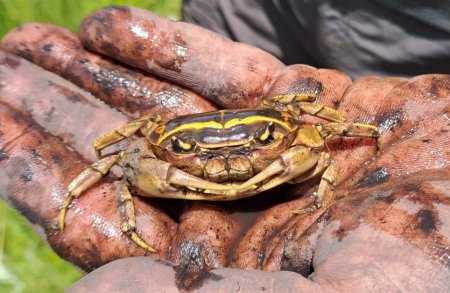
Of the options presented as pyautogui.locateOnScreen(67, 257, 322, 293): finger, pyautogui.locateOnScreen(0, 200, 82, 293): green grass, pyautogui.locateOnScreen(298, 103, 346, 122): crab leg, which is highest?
pyautogui.locateOnScreen(298, 103, 346, 122): crab leg

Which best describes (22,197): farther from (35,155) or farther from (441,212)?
(441,212)

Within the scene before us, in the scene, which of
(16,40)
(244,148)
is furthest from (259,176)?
(16,40)

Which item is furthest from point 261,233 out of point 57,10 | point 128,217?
point 57,10

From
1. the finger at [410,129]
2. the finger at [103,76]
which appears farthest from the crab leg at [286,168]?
the finger at [103,76]

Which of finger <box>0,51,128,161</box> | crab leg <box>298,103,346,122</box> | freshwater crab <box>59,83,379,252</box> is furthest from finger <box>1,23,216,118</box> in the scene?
crab leg <box>298,103,346,122</box>

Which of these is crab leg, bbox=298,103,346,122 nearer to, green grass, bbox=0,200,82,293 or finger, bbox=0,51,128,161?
finger, bbox=0,51,128,161

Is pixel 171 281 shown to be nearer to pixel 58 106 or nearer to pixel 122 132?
pixel 122 132

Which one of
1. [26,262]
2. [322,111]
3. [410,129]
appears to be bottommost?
[26,262]
